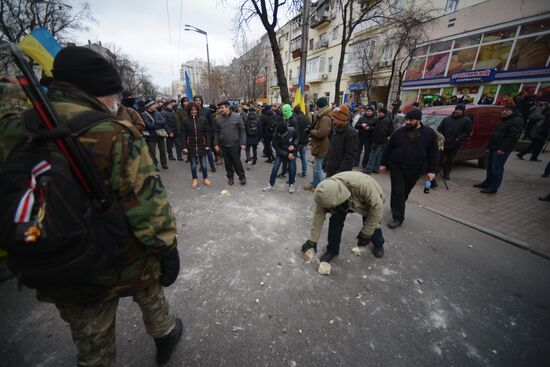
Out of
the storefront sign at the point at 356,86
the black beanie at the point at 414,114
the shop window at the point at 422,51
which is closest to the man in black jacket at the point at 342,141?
the black beanie at the point at 414,114

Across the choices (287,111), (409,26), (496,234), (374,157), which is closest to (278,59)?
(287,111)

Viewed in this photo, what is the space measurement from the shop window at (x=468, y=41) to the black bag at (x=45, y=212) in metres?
21.7

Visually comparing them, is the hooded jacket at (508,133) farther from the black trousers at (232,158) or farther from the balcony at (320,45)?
the balcony at (320,45)

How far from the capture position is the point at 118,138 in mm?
1175

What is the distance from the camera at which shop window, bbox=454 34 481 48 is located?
14848 mm

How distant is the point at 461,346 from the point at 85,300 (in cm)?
301

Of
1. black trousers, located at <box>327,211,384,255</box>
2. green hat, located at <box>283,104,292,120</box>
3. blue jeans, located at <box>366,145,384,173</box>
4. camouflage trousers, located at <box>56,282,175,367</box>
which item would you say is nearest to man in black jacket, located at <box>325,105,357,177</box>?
black trousers, located at <box>327,211,384,255</box>

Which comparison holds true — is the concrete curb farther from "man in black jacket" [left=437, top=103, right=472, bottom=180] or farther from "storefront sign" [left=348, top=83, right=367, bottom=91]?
"storefront sign" [left=348, top=83, right=367, bottom=91]

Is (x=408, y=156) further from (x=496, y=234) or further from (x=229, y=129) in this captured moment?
(x=229, y=129)

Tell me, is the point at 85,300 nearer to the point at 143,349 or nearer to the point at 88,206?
the point at 88,206

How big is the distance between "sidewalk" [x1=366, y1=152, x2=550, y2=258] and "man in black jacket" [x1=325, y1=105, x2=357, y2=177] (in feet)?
6.85

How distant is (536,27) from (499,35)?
1561 millimetres

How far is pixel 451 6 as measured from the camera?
52.3 feet

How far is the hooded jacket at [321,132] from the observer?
519 centimetres
